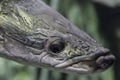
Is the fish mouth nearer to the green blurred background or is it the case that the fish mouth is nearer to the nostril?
the nostril

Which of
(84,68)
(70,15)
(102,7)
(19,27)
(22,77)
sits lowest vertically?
(84,68)

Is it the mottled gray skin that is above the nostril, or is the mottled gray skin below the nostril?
above

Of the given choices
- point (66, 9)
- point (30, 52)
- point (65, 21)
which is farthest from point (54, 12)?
point (66, 9)

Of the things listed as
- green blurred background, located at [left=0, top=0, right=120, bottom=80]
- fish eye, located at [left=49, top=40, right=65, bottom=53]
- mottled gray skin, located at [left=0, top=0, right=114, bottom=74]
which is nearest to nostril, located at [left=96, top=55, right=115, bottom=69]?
mottled gray skin, located at [left=0, top=0, right=114, bottom=74]

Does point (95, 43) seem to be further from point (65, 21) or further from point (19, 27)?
point (19, 27)

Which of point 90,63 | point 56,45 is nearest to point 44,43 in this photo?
point 56,45

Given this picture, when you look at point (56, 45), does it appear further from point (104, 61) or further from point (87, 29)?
point (87, 29)

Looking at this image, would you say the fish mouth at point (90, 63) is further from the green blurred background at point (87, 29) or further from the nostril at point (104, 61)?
→ the green blurred background at point (87, 29)
